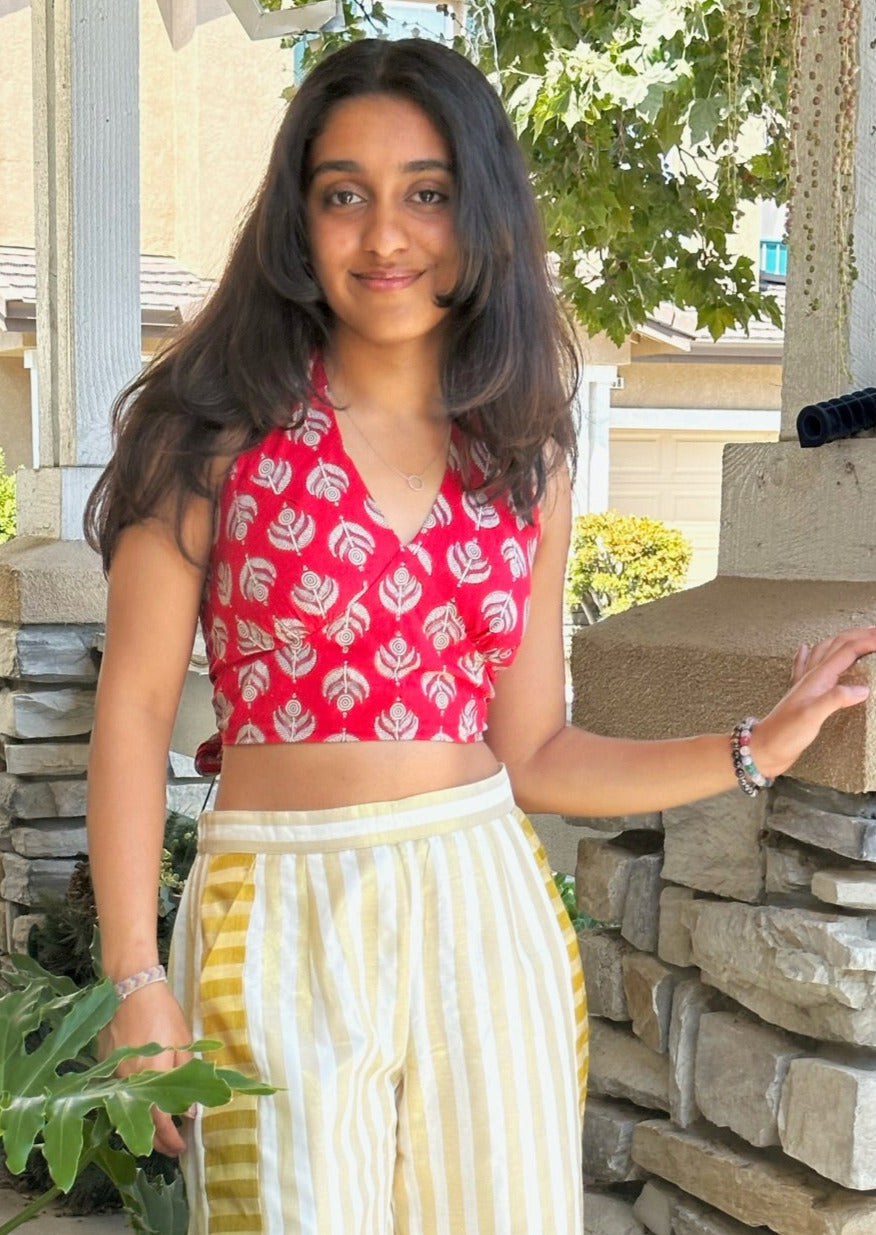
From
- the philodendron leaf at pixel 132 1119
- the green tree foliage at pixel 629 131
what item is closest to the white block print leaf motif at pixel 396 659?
the philodendron leaf at pixel 132 1119

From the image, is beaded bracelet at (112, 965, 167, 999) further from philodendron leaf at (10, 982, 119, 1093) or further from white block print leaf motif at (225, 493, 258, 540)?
white block print leaf motif at (225, 493, 258, 540)

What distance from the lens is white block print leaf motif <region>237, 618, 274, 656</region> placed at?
152cm

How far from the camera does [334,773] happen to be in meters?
1.50

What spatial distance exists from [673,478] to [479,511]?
13500 millimetres

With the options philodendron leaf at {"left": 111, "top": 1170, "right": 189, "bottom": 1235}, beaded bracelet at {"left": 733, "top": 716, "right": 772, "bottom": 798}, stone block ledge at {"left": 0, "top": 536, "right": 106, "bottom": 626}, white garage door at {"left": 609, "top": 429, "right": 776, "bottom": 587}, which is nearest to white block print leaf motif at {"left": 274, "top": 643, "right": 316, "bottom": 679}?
beaded bracelet at {"left": 733, "top": 716, "right": 772, "bottom": 798}

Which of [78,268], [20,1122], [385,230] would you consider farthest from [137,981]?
[78,268]

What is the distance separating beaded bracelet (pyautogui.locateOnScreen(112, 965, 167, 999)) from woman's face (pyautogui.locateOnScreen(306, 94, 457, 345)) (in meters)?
0.62

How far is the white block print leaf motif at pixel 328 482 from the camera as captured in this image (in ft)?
4.98

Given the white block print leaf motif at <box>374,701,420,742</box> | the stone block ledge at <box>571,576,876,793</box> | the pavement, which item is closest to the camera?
the white block print leaf motif at <box>374,701,420,742</box>

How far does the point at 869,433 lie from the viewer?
5.88 feet

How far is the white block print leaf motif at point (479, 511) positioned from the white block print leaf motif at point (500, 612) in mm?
72

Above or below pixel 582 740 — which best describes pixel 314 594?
above

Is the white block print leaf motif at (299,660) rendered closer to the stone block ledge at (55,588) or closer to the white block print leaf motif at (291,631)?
the white block print leaf motif at (291,631)

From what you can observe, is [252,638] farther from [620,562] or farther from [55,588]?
[620,562]
